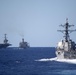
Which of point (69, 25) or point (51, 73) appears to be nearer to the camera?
point (51, 73)

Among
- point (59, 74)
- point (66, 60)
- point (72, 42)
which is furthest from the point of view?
point (72, 42)

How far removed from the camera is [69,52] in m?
108

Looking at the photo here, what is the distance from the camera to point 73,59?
10500cm

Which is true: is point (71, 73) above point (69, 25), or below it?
below

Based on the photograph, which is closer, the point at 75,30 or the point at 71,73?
the point at 71,73

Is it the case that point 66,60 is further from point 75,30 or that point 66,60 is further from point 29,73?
point 29,73

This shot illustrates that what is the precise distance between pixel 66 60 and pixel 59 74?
34.6 metres

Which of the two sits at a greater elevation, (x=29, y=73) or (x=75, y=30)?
(x=75, y=30)

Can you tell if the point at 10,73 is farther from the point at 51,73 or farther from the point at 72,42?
the point at 72,42

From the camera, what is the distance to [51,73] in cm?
7288

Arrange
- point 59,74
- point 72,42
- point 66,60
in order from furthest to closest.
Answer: point 72,42 → point 66,60 → point 59,74

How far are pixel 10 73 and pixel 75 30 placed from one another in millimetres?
46042

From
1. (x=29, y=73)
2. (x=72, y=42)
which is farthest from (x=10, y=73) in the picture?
(x=72, y=42)

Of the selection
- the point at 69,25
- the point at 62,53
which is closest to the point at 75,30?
the point at 69,25
